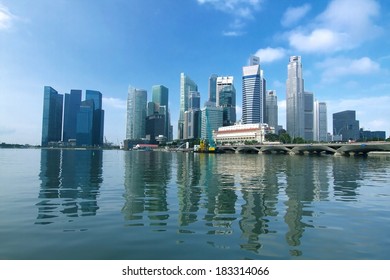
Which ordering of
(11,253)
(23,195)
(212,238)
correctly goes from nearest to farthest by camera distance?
(11,253)
(212,238)
(23,195)

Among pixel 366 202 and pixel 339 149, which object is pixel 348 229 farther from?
pixel 339 149

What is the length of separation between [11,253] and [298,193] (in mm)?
22506

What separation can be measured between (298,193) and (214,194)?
806cm

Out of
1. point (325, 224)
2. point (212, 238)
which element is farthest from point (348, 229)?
point (212, 238)

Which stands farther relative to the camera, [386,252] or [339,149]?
[339,149]

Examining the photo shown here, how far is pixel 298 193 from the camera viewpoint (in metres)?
25.0

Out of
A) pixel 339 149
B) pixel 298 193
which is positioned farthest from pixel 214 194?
pixel 339 149

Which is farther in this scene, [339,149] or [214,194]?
[339,149]

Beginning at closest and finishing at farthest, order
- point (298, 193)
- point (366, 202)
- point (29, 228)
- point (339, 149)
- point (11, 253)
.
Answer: point (11, 253) < point (29, 228) < point (366, 202) < point (298, 193) < point (339, 149)

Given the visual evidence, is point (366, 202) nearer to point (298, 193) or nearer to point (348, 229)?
point (298, 193)

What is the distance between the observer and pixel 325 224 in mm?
Answer: 14695

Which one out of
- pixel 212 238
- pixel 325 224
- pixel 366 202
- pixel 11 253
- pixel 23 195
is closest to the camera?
pixel 11 253

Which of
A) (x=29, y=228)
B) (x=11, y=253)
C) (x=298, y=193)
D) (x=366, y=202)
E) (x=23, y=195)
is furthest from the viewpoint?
(x=298, y=193)

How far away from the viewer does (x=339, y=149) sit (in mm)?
138750
